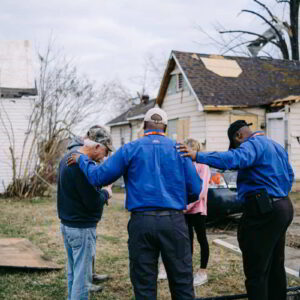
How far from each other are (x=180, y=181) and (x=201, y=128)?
42.9 feet

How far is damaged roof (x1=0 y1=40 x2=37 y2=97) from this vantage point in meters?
18.7

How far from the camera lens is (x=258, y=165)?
12.7ft

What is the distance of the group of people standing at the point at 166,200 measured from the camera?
345 centimetres

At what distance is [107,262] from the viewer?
21.5 ft

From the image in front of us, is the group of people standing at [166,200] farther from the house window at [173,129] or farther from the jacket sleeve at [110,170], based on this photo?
the house window at [173,129]

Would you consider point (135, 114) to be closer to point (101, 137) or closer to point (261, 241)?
point (101, 137)

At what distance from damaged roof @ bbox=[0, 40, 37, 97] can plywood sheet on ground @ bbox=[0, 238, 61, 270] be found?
490 inches

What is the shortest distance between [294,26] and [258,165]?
81.0ft

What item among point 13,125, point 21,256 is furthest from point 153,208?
point 13,125

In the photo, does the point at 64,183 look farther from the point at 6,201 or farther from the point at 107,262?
the point at 6,201

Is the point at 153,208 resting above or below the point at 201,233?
above

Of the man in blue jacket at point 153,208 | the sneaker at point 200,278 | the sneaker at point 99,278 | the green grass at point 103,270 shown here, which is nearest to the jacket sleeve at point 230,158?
the man in blue jacket at point 153,208

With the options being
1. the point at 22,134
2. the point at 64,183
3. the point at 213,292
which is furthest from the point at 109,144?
the point at 22,134

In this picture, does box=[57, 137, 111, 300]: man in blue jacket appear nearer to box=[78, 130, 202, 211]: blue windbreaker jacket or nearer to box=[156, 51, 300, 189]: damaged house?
box=[78, 130, 202, 211]: blue windbreaker jacket
